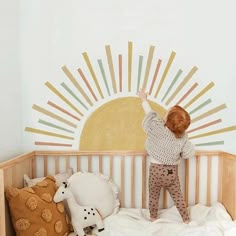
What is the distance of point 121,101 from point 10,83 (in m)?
0.69

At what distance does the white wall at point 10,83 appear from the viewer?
2014 millimetres

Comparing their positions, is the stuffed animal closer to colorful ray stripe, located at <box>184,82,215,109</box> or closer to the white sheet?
the white sheet

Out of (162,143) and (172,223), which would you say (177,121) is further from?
(172,223)

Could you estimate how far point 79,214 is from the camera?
1.89 meters

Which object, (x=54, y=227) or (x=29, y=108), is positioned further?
(x=29, y=108)

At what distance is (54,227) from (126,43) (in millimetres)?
1183

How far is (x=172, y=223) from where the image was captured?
1983 millimetres

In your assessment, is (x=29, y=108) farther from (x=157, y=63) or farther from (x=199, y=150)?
(x=199, y=150)

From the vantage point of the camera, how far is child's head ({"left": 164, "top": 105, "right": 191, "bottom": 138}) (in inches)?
77.2

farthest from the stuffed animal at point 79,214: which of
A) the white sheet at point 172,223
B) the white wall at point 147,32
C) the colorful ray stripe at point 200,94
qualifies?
the colorful ray stripe at point 200,94

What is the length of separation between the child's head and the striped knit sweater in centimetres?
4

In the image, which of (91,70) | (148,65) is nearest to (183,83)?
(148,65)

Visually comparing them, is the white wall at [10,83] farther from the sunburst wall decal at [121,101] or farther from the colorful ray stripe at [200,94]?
the colorful ray stripe at [200,94]

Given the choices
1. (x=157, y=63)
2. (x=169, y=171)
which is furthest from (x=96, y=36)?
(x=169, y=171)
